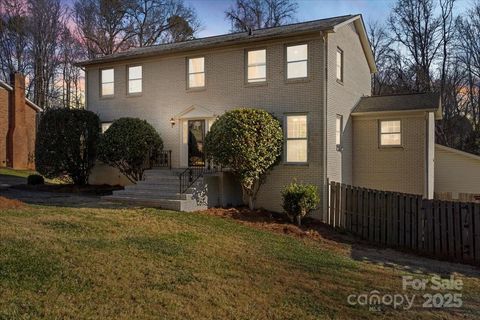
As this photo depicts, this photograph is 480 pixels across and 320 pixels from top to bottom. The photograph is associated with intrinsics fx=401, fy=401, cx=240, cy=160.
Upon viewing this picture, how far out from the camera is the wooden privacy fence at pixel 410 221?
10180 mm

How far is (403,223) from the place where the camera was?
11.4m

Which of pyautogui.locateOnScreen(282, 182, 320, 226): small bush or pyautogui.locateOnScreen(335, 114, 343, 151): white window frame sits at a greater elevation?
pyautogui.locateOnScreen(335, 114, 343, 151): white window frame

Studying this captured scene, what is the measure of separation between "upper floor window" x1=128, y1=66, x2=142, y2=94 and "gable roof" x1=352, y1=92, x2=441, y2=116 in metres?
8.99

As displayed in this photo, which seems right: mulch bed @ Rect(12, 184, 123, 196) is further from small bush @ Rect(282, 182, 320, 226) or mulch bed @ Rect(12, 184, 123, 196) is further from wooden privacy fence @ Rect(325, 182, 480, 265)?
wooden privacy fence @ Rect(325, 182, 480, 265)

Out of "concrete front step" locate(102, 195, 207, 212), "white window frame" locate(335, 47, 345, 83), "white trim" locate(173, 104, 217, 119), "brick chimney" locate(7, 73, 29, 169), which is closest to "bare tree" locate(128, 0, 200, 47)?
"brick chimney" locate(7, 73, 29, 169)

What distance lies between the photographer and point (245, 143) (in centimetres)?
1198

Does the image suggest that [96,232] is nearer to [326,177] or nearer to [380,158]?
[326,177]

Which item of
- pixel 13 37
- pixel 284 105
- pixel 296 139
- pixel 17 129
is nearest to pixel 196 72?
pixel 284 105

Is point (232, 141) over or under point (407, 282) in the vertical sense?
over

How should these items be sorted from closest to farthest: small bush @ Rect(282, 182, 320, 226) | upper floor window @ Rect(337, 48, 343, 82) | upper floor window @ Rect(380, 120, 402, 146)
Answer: small bush @ Rect(282, 182, 320, 226)
upper floor window @ Rect(337, 48, 343, 82)
upper floor window @ Rect(380, 120, 402, 146)

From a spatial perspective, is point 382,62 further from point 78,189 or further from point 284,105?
point 78,189

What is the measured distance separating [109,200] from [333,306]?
29.9 ft

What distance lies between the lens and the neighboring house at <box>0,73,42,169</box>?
2605cm

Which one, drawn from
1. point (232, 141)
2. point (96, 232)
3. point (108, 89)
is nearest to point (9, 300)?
point (96, 232)
